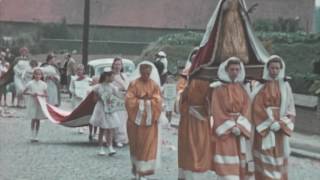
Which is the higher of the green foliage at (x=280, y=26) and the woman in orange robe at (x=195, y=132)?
the green foliage at (x=280, y=26)

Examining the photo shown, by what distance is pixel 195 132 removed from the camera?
10469mm

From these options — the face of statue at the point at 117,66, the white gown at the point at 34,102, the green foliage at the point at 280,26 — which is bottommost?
the white gown at the point at 34,102

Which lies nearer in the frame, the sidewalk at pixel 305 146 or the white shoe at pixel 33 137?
the sidewalk at pixel 305 146

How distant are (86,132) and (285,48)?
11.6 meters

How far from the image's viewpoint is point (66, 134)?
1845 centimetres

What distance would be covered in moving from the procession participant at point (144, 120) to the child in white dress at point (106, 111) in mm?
2793

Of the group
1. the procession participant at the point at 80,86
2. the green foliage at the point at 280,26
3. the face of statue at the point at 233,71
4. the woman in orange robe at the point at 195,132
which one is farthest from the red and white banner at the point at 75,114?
the green foliage at the point at 280,26

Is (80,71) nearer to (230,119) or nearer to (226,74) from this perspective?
(226,74)

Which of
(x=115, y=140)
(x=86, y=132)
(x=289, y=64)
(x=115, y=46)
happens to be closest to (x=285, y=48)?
(x=289, y=64)

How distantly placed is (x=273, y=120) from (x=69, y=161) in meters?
4.64

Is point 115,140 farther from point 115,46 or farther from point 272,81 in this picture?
point 115,46

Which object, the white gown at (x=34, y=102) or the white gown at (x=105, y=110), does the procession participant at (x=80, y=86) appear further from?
the white gown at (x=105, y=110)

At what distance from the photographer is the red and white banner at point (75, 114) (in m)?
16.0

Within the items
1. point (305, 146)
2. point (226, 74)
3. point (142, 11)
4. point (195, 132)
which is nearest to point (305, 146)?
point (305, 146)
